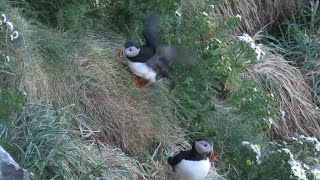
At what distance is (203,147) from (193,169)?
0.49ft

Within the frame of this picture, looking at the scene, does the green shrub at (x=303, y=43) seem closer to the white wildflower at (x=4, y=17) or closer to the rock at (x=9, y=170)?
the white wildflower at (x=4, y=17)

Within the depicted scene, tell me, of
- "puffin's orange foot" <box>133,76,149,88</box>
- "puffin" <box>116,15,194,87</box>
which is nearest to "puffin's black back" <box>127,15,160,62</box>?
"puffin" <box>116,15,194,87</box>

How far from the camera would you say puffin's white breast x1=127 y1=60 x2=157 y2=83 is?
5551 millimetres

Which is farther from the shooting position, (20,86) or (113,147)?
(113,147)

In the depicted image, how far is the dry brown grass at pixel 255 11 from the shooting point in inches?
293

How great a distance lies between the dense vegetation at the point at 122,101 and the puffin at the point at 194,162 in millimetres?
252

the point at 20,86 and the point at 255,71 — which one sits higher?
the point at 20,86

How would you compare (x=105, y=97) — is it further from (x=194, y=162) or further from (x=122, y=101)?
(x=194, y=162)

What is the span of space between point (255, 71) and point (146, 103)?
5.53ft

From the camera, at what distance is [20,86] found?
490 cm

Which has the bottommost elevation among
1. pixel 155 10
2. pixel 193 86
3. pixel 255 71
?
pixel 255 71

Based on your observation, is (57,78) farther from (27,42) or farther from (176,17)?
(176,17)

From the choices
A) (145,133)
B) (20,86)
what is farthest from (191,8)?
(20,86)

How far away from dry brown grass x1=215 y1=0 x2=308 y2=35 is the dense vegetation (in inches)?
22.3
